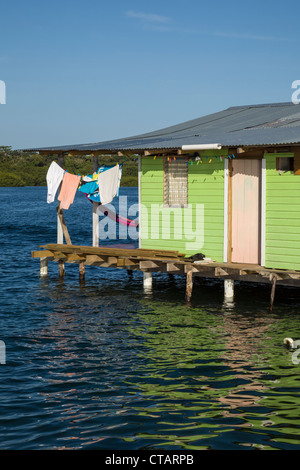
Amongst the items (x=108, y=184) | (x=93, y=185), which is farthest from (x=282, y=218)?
(x=93, y=185)

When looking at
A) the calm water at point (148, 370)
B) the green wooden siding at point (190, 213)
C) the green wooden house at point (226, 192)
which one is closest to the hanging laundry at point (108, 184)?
the green wooden house at point (226, 192)

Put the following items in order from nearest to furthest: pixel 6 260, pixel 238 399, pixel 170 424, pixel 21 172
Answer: pixel 170 424, pixel 238 399, pixel 6 260, pixel 21 172

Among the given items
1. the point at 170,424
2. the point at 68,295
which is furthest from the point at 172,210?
the point at 170,424

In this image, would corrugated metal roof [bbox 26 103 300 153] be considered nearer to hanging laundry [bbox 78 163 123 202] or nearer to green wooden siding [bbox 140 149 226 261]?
hanging laundry [bbox 78 163 123 202]

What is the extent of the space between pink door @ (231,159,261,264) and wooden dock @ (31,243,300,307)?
48 centimetres

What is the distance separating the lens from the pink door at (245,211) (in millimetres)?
18984

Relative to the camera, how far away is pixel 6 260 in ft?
109

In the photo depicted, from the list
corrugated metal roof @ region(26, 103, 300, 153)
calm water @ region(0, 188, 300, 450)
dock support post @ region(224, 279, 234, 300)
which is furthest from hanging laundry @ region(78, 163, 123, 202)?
dock support post @ region(224, 279, 234, 300)

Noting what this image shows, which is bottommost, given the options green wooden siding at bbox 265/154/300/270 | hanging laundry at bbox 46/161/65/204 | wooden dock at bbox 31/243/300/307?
wooden dock at bbox 31/243/300/307

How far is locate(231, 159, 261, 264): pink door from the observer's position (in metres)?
19.0

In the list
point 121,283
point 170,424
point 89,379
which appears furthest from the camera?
point 121,283

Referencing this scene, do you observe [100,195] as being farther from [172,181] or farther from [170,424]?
[170,424]

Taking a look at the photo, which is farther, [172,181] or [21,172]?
[21,172]
